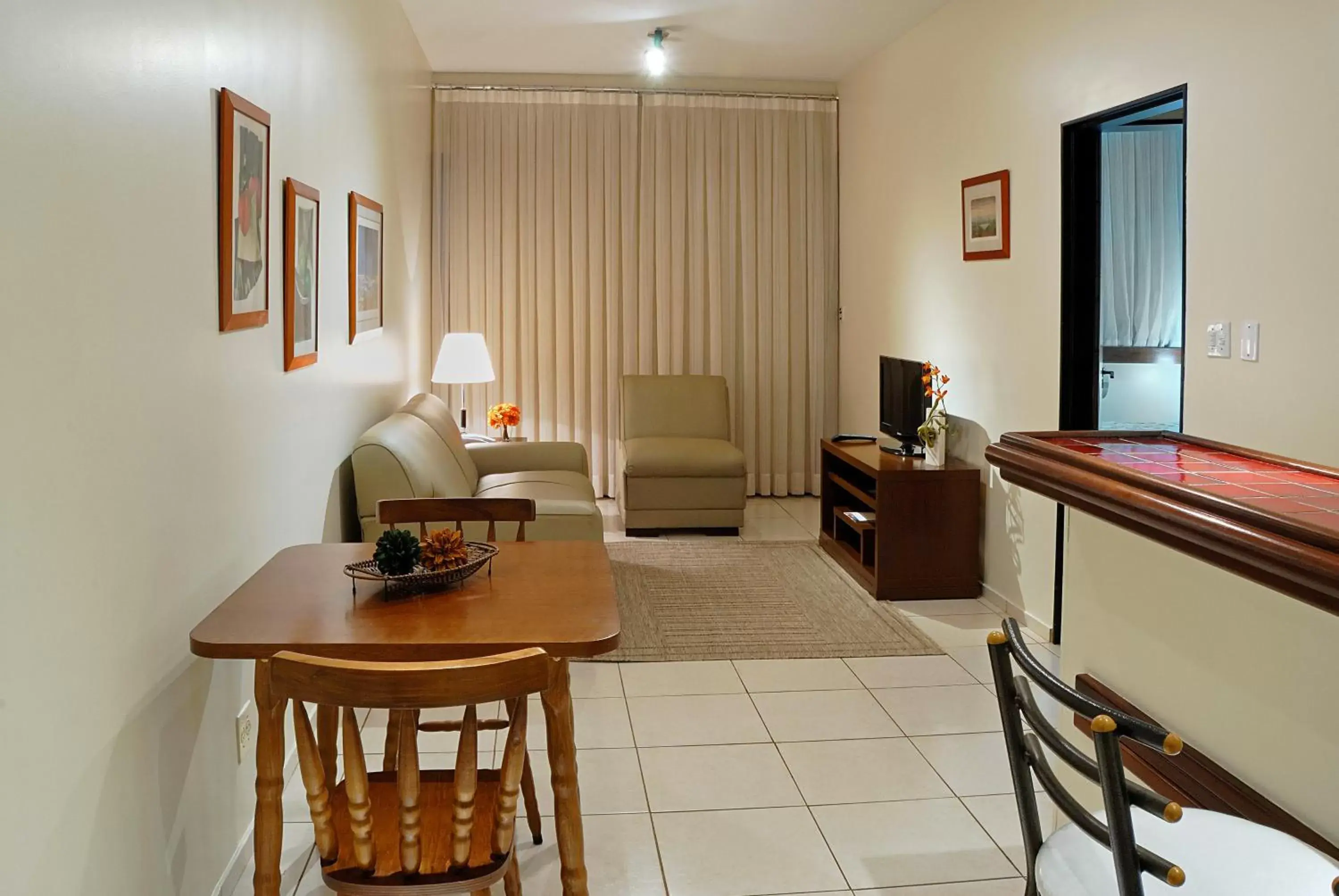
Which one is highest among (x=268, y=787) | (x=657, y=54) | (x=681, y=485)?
(x=657, y=54)

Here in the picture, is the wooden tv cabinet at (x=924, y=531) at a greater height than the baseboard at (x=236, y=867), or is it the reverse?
the wooden tv cabinet at (x=924, y=531)

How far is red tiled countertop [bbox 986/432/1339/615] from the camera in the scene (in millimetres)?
1255

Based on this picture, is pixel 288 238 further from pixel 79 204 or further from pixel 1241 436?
pixel 1241 436

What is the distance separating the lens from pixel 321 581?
8.59 feet

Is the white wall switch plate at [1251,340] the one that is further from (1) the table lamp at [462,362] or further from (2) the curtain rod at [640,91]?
(2) the curtain rod at [640,91]

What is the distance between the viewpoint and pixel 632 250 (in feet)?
25.3

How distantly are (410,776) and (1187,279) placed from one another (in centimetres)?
304

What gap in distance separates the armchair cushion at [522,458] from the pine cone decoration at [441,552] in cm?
353

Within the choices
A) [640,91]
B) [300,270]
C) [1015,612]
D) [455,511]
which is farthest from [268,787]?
[640,91]

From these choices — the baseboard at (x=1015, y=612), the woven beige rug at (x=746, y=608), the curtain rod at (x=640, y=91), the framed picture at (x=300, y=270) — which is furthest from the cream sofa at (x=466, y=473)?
the curtain rod at (x=640, y=91)

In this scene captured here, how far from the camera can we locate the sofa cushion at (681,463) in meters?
6.62

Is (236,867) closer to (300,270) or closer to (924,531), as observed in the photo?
(300,270)

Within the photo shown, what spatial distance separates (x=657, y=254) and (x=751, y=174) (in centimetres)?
85

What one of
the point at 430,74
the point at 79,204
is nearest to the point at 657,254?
the point at 430,74
